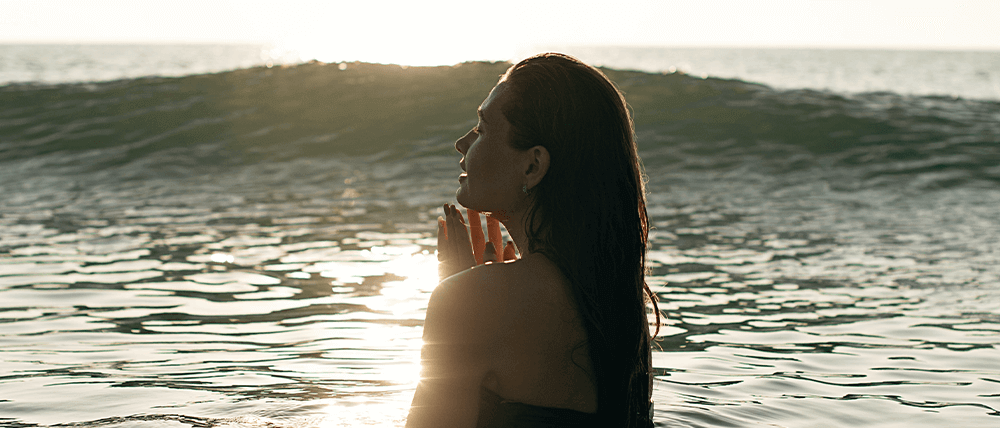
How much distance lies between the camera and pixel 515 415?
2248mm

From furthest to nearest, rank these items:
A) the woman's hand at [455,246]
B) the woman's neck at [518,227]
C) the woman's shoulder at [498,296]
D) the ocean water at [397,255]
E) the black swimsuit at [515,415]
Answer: the ocean water at [397,255] → the woman's hand at [455,246] → the woman's neck at [518,227] → the black swimsuit at [515,415] → the woman's shoulder at [498,296]

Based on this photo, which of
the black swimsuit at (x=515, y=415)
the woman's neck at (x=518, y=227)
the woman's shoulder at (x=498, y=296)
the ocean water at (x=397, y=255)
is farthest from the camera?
the ocean water at (x=397, y=255)

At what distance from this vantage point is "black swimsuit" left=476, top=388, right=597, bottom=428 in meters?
2.22

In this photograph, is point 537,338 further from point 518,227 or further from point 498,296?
point 518,227

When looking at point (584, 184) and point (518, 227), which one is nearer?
point (584, 184)

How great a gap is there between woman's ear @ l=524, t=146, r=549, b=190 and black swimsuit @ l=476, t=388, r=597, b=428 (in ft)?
1.75

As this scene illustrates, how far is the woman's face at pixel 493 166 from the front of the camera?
228cm

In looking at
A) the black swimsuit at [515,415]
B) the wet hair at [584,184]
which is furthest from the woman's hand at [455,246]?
the black swimsuit at [515,415]

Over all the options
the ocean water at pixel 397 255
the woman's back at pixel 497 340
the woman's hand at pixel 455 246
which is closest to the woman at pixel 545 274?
the woman's back at pixel 497 340

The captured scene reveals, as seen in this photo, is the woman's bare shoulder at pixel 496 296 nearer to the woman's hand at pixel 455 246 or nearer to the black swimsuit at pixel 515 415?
the black swimsuit at pixel 515 415

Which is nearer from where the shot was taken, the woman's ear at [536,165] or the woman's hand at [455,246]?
the woman's ear at [536,165]

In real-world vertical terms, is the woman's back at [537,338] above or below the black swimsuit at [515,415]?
above

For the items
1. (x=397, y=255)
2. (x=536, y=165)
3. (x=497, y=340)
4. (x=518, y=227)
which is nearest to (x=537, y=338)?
(x=497, y=340)

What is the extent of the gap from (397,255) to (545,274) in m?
7.44
